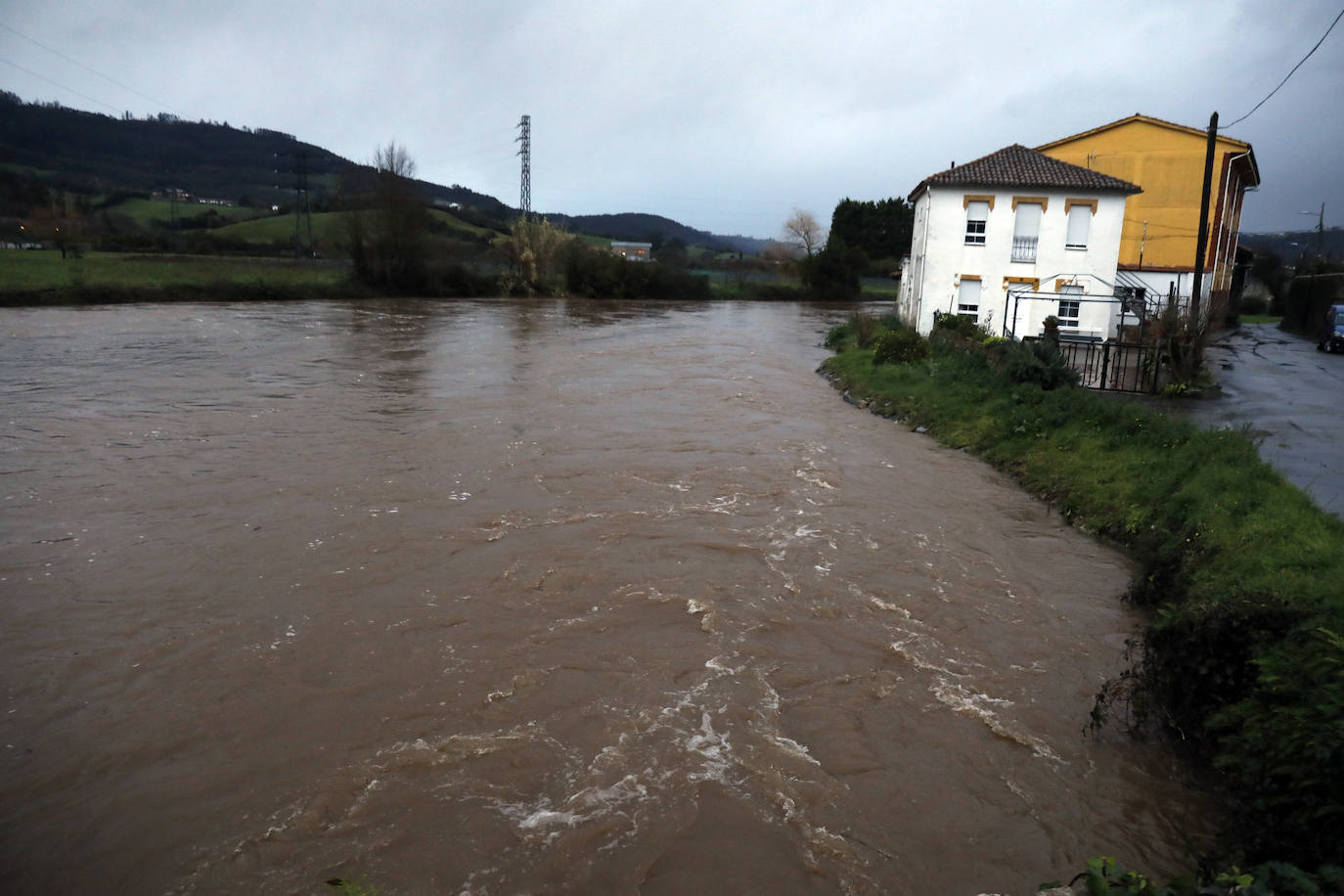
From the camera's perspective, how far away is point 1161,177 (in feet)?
120

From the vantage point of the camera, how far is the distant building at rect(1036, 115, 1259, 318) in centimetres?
3572

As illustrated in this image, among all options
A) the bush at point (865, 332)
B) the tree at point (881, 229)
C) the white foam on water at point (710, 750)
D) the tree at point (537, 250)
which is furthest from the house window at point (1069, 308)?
the tree at point (881, 229)

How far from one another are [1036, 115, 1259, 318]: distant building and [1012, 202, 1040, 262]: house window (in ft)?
27.4

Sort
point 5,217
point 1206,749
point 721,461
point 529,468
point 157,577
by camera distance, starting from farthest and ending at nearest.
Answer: point 5,217 → point 721,461 → point 529,468 → point 157,577 → point 1206,749

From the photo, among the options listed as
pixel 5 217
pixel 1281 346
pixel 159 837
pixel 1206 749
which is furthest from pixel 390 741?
pixel 5 217

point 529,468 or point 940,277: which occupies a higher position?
point 940,277

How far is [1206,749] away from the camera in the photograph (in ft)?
18.2

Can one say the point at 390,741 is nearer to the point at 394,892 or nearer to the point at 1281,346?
the point at 394,892

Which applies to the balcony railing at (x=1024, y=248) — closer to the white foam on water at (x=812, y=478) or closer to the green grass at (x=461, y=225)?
the white foam on water at (x=812, y=478)

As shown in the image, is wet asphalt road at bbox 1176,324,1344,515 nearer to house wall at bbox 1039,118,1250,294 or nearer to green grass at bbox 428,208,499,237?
house wall at bbox 1039,118,1250,294

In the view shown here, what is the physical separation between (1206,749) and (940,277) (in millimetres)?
26453

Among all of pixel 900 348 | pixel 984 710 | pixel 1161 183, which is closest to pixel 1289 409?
pixel 900 348

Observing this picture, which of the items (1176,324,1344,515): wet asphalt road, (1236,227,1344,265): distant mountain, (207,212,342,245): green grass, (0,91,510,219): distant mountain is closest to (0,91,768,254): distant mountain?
(0,91,510,219): distant mountain

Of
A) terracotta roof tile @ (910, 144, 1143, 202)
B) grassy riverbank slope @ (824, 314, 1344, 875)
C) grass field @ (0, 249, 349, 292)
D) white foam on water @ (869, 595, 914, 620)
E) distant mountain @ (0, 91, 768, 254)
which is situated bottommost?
white foam on water @ (869, 595, 914, 620)
